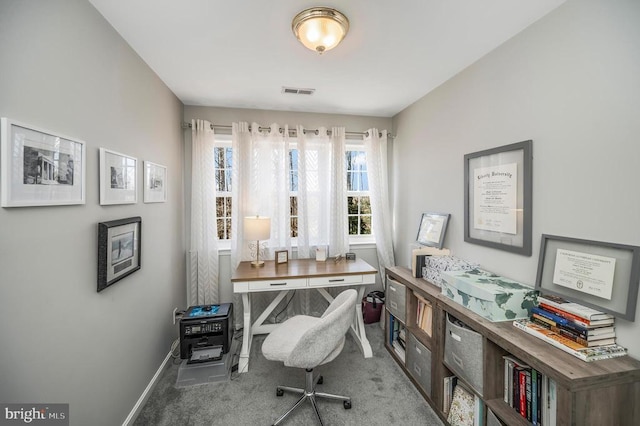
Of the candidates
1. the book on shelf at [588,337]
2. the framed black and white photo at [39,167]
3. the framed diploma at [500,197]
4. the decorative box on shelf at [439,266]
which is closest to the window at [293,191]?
the decorative box on shelf at [439,266]

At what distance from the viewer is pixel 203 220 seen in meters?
2.87

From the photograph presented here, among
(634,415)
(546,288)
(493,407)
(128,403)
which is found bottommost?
(128,403)

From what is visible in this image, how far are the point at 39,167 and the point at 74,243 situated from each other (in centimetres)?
42

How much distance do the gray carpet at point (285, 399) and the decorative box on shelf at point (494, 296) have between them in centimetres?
89

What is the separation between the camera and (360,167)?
3406 mm

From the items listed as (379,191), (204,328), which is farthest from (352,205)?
Result: (204,328)

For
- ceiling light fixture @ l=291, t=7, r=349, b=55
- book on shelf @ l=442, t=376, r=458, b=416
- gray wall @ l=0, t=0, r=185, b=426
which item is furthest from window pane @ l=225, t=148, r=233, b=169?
book on shelf @ l=442, t=376, r=458, b=416

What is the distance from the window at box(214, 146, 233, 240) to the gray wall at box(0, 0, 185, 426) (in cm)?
97

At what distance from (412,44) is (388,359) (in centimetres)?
266

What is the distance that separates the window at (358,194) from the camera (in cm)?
339

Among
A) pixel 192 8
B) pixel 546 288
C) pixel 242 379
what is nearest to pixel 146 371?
pixel 242 379

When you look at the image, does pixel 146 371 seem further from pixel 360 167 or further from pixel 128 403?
pixel 360 167

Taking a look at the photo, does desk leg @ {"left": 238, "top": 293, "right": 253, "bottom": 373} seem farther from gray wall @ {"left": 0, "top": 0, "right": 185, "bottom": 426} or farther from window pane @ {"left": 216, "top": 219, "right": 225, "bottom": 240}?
window pane @ {"left": 216, "top": 219, "right": 225, "bottom": 240}

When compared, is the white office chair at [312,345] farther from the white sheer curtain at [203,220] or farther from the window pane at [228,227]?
the window pane at [228,227]
